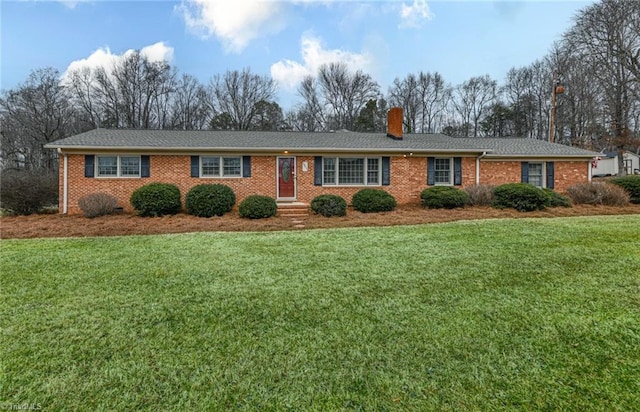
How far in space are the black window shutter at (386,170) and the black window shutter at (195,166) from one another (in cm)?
721

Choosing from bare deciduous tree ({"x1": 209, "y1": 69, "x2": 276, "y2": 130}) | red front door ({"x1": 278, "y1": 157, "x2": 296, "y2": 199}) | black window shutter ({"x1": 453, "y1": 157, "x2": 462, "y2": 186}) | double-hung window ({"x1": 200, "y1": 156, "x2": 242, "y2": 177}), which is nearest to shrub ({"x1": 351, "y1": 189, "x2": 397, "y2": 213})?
red front door ({"x1": 278, "y1": 157, "x2": 296, "y2": 199})

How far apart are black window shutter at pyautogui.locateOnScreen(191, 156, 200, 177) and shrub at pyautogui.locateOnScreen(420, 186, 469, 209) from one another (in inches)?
338

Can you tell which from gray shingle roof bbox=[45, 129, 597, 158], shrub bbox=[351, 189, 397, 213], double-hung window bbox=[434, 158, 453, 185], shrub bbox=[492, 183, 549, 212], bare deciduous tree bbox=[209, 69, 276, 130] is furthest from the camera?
bare deciduous tree bbox=[209, 69, 276, 130]

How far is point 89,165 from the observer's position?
11.8 metres

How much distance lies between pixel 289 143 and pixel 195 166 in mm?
3725

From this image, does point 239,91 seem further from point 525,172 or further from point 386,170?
point 525,172

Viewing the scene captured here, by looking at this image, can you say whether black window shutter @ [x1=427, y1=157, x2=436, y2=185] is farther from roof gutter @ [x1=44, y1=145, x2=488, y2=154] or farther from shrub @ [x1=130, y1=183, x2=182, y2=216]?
shrub @ [x1=130, y1=183, x2=182, y2=216]

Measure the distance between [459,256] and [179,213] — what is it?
31.0 ft

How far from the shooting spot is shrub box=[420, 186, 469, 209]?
11.9 meters

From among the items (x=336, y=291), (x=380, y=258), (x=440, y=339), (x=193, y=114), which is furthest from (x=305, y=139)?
(x=193, y=114)

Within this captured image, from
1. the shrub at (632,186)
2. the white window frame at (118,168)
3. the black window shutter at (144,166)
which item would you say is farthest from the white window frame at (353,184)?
the shrub at (632,186)

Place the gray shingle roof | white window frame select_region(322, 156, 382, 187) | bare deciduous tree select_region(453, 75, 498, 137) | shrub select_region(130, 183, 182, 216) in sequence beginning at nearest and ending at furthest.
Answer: shrub select_region(130, 183, 182, 216) < the gray shingle roof < white window frame select_region(322, 156, 382, 187) < bare deciduous tree select_region(453, 75, 498, 137)

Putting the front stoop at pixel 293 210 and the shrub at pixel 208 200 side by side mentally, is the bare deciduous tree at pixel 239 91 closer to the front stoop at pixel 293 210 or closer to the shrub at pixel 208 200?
the shrub at pixel 208 200

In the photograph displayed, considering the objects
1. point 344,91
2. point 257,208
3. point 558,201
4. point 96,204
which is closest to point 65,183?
point 96,204
